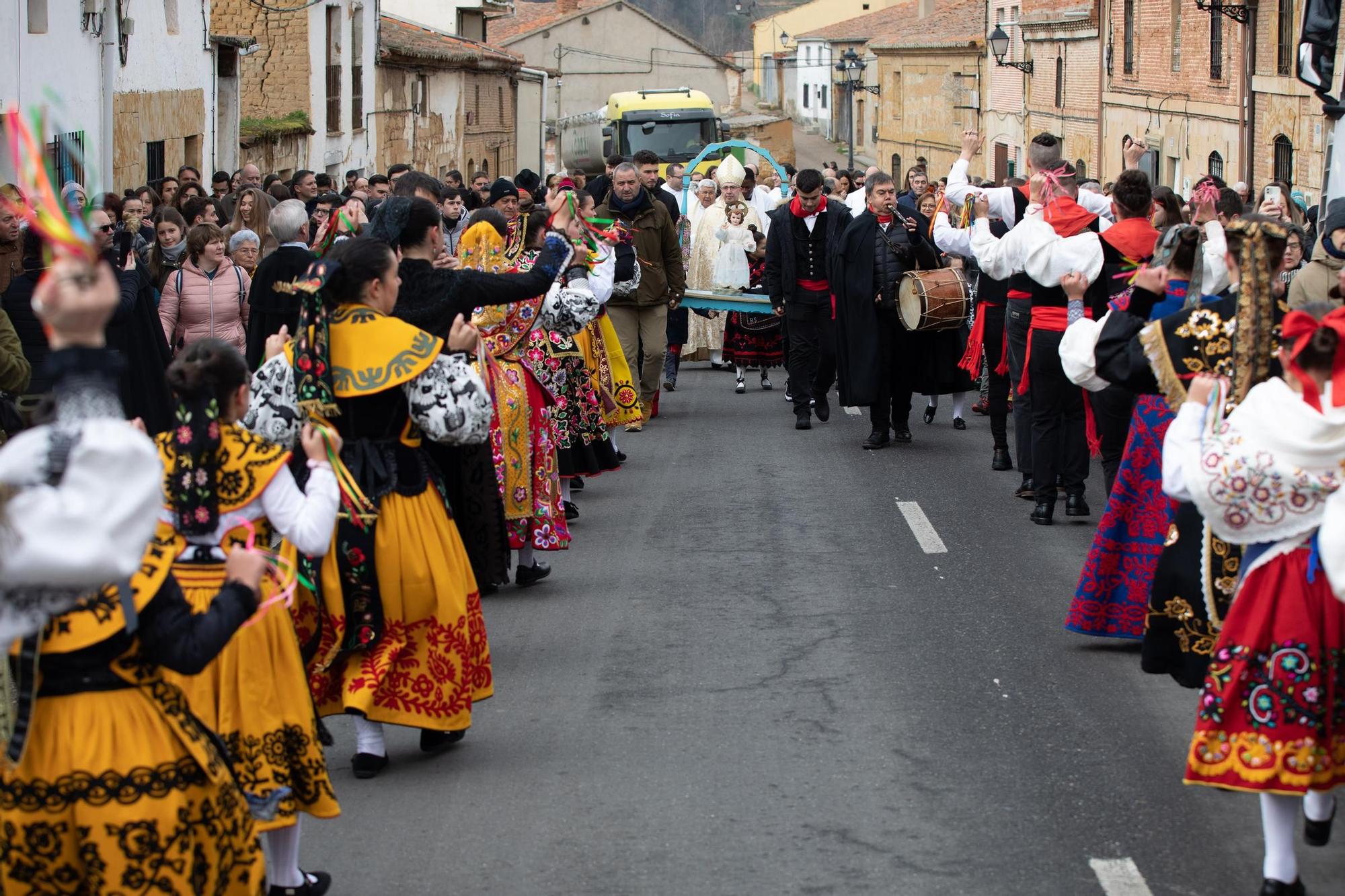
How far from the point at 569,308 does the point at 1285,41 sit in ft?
75.0

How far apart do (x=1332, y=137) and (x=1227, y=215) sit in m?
1.13

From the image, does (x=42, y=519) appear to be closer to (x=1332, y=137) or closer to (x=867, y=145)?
(x=1332, y=137)

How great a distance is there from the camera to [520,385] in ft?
29.9

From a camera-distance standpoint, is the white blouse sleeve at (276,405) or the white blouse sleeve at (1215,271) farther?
the white blouse sleeve at (1215,271)

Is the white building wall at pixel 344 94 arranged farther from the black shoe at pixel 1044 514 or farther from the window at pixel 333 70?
the black shoe at pixel 1044 514

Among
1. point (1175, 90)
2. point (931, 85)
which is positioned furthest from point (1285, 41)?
point (931, 85)

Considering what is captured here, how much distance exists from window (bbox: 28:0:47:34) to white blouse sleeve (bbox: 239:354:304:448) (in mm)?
12576

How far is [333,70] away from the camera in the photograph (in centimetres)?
3488

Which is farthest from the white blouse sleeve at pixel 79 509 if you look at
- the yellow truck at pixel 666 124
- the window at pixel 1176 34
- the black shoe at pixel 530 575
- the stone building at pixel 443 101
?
the yellow truck at pixel 666 124

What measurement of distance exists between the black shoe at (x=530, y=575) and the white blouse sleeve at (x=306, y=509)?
476 cm

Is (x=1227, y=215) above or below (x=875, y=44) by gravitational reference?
below

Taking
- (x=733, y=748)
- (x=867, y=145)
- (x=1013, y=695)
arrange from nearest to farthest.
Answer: (x=733, y=748) < (x=1013, y=695) < (x=867, y=145)

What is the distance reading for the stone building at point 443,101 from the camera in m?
39.5

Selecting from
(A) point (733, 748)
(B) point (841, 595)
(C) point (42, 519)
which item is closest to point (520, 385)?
(B) point (841, 595)
